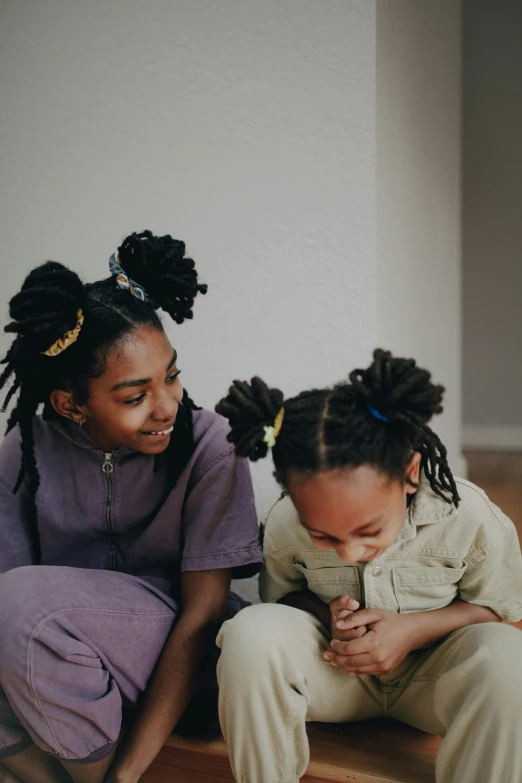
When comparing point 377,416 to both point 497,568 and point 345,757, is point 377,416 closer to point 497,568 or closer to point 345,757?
point 497,568

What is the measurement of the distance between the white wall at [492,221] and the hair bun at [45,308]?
302 centimetres

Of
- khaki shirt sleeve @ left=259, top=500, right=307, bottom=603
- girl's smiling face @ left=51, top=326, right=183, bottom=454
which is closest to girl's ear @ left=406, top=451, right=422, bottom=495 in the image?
khaki shirt sleeve @ left=259, top=500, right=307, bottom=603

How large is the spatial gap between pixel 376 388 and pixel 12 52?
4.08 feet

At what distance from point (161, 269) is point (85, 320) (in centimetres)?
16

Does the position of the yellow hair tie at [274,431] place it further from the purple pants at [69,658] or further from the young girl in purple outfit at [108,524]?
the purple pants at [69,658]

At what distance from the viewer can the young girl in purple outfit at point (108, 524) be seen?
3.48 ft

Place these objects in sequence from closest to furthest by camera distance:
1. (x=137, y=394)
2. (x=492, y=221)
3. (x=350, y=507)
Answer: (x=350, y=507) < (x=137, y=394) < (x=492, y=221)

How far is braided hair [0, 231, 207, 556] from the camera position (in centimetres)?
115

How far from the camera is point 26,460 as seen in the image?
1234mm

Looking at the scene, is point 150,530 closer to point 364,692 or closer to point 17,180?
point 364,692

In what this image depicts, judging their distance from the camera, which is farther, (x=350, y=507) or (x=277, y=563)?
(x=277, y=563)

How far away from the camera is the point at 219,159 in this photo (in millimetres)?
1562

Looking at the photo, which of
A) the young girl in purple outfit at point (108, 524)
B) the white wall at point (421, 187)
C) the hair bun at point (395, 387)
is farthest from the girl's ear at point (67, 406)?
the white wall at point (421, 187)

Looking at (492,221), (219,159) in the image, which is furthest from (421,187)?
(492,221)
